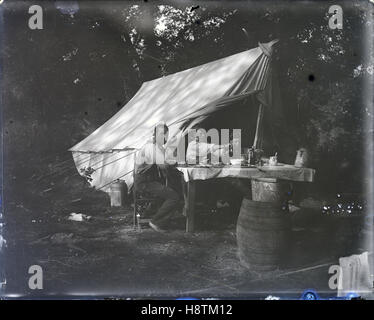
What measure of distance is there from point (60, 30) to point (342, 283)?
12.2ft

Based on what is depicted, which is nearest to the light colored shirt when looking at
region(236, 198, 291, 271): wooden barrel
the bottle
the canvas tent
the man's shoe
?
the canvas tent

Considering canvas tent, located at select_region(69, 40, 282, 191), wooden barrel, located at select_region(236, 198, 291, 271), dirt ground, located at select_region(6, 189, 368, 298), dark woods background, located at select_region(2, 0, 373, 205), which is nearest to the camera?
wooden barrel, located at select_region(236, 198, 291, 271)

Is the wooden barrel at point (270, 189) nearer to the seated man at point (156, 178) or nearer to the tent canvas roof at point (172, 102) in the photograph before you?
the seated man at point (156, 178)

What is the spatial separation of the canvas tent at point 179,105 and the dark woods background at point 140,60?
0.14 meters

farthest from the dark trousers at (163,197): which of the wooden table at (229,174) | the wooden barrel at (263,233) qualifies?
the wooden barrel at (263,233)

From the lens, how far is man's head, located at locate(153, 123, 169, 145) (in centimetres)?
288

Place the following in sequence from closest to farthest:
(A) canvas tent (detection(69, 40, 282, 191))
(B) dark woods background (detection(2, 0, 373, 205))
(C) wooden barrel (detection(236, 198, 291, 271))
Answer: (C) wooden barrel (detection(236, 198, 291, 271)), (B) dark woods background (detection(2, 0, 373, 205)), (A) canvas tent (detection(69, 40, 282, 191))

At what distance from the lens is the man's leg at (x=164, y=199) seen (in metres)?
2.85

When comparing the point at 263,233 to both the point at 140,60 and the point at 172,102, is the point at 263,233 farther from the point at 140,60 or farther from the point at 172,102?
the point at 140,60

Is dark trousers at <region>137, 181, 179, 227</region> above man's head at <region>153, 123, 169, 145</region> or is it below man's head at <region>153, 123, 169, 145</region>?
below

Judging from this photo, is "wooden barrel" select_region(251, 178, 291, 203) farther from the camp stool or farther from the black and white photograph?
the camp stool

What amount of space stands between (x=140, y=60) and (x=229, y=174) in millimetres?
1494
